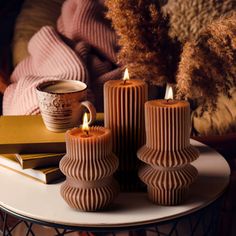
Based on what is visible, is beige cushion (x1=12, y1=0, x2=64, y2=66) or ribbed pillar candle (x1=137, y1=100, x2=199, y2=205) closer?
ribbed pillar candle (x1=137, y1=100, x2=199, y2=205)

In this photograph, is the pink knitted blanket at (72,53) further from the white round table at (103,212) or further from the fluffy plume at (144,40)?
the white round table at (103,212)

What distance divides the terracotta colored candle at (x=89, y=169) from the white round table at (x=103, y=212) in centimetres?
2

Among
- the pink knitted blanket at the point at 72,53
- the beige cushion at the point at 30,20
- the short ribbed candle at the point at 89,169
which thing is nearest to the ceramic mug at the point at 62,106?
the short ribbed candle at the point at 89,169

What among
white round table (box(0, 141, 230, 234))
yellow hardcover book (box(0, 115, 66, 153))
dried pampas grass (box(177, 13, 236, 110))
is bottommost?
white round table (box(0, 141, 230, 234))

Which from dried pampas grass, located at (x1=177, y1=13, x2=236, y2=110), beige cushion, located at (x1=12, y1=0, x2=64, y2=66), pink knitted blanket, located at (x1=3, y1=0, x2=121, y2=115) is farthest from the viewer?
beige cushion, located at (x1=12, y1=0, x2=64, y2=66)

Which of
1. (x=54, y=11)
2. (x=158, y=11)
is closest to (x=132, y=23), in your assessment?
(x=158, y=11)

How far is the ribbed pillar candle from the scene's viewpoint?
2.73ft

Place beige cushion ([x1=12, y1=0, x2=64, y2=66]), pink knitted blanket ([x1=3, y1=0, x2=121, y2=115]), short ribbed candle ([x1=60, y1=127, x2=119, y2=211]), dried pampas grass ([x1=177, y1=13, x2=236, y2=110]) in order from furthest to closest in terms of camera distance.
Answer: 1. beige cushion ([x1=12, y1=0, x2=64, y2=66])
2. pink knitted blanket ([x1=3, y1=0, x2=121, y2=115])
3. dried pampas grass ([x1=177, y1=13, x2=236, y2=110])
4. short ribbed candle ([x1=60, y1=127, x2=119, y2=211])

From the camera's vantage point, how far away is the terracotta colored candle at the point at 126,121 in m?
0.89

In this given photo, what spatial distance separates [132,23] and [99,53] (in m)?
0.79

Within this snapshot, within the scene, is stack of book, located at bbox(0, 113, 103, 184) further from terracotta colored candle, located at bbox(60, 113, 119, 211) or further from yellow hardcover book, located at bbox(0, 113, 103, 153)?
terracotta colored candle, located at bbox(60, 113, 119, 211)

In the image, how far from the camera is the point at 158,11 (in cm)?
102

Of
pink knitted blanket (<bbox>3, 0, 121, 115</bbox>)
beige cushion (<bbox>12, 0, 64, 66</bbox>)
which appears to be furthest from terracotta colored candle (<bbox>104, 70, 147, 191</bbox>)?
beige cushion (<bbox>12, 0, 64, 66</bbox>)

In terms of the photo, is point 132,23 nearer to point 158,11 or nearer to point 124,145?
point 158,11
